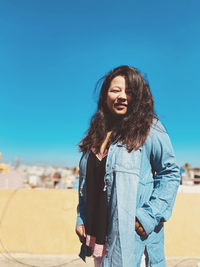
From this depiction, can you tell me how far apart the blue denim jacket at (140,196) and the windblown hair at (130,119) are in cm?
4

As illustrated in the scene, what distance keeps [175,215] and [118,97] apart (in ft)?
8.63

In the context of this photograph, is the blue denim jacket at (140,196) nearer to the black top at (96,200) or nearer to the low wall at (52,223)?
the black top at (96,200)

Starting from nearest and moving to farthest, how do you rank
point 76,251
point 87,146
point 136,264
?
1. point 136,264
2. point 87,146
3. point 76,251

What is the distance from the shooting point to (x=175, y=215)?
10.4ft

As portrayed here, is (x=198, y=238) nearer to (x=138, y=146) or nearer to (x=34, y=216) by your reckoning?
(x=34, y=216)

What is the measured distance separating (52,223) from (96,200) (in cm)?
243

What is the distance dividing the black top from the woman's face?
9.2 inches

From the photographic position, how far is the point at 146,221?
890mm

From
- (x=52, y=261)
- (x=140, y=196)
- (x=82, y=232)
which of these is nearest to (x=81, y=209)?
(x=82, y=232)

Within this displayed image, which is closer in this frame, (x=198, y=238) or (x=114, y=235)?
(x=114, y=235)

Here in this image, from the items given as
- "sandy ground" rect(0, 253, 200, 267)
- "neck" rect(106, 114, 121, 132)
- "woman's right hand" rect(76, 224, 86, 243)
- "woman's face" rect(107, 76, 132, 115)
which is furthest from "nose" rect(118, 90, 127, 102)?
"sandy ground" rect(0, 253, 200, 267)

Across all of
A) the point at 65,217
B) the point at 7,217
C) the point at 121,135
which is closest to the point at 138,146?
the point at 121,135

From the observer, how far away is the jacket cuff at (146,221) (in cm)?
89

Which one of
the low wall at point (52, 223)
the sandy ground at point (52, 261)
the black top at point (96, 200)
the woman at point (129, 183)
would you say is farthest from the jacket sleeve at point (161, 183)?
the low wall at point (52, 223)
